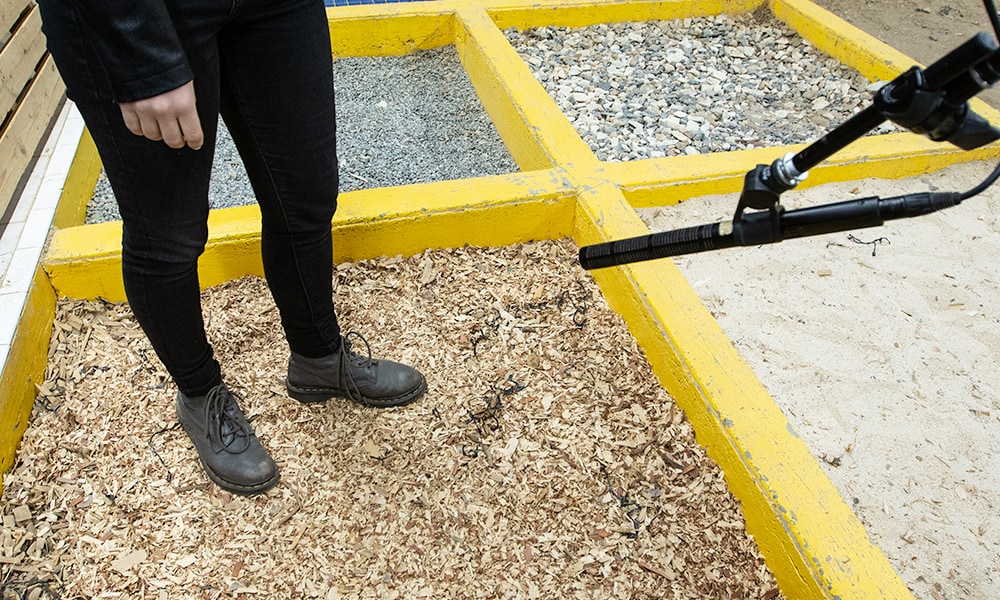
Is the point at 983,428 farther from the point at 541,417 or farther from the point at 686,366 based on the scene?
the point at 541,417

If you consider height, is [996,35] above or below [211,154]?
above

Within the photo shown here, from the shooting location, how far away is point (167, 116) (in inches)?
43.3

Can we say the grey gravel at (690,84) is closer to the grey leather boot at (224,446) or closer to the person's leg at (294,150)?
the person's leg at (294,150)

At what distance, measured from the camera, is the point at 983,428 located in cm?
192

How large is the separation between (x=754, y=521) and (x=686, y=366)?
0.44m

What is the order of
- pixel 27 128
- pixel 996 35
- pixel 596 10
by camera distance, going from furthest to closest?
pixel 596 10 → pixel 27 128 → pixel 996 35

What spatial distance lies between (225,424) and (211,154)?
80 centimetres

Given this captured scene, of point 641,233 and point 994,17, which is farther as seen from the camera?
point 641,233

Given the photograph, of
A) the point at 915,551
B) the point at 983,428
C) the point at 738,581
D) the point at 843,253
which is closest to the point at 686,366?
the point at 738,581

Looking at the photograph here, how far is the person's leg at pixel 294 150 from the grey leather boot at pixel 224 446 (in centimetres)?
23

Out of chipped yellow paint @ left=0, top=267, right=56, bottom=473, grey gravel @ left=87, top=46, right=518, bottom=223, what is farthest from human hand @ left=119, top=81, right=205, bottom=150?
grey gravel @ left=87, top=46, right=518, bottom=223

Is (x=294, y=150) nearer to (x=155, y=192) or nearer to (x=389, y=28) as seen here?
(x=155, y=192)

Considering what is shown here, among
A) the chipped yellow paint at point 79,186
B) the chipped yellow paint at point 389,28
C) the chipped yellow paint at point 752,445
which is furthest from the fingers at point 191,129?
the chipped yellow paint at point 389,28

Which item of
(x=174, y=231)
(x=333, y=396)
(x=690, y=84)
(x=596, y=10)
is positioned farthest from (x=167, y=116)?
(x=596, y=10)
